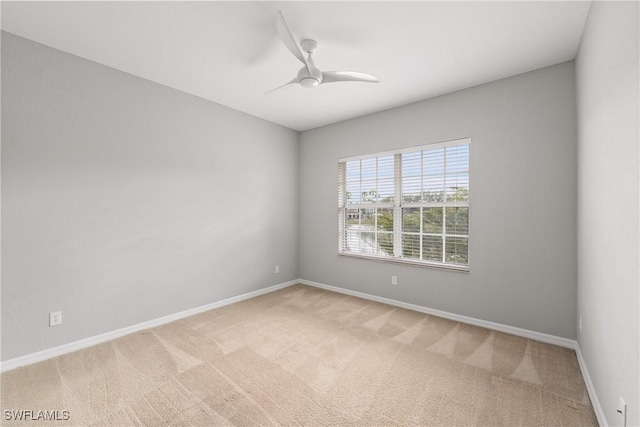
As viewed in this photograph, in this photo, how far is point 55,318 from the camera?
8.13 ft

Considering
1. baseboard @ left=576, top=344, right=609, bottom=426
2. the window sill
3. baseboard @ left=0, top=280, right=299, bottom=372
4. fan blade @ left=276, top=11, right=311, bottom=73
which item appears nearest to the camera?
baseboard @ left=576, top=344, right=609, bottom=426

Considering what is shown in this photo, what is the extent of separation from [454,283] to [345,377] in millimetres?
1897

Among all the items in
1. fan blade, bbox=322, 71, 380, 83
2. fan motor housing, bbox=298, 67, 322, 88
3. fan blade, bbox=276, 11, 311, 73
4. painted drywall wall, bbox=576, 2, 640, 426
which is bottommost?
painted drywall wall, bbox=576, 2, 640, 426

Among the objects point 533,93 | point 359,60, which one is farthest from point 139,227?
point 533,93

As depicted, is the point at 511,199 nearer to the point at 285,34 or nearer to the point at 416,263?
the point at 416,263

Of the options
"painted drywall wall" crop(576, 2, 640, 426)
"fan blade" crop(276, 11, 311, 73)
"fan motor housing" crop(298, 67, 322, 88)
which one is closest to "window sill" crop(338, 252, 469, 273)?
"painted drywall wall" crop(576, 2, 640, 426)

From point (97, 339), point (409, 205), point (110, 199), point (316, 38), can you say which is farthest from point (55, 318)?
point (409, 205)

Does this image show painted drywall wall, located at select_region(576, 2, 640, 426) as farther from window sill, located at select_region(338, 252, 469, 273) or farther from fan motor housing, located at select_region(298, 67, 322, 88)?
fan motor housing, located at select_region(298, 67, 322, 88)

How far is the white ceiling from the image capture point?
200 centimetres

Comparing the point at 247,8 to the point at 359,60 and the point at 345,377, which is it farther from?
the point at 345,377

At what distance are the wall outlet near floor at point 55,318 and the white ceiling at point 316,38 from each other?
242 centimetres

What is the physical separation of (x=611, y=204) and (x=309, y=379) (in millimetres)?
2285
